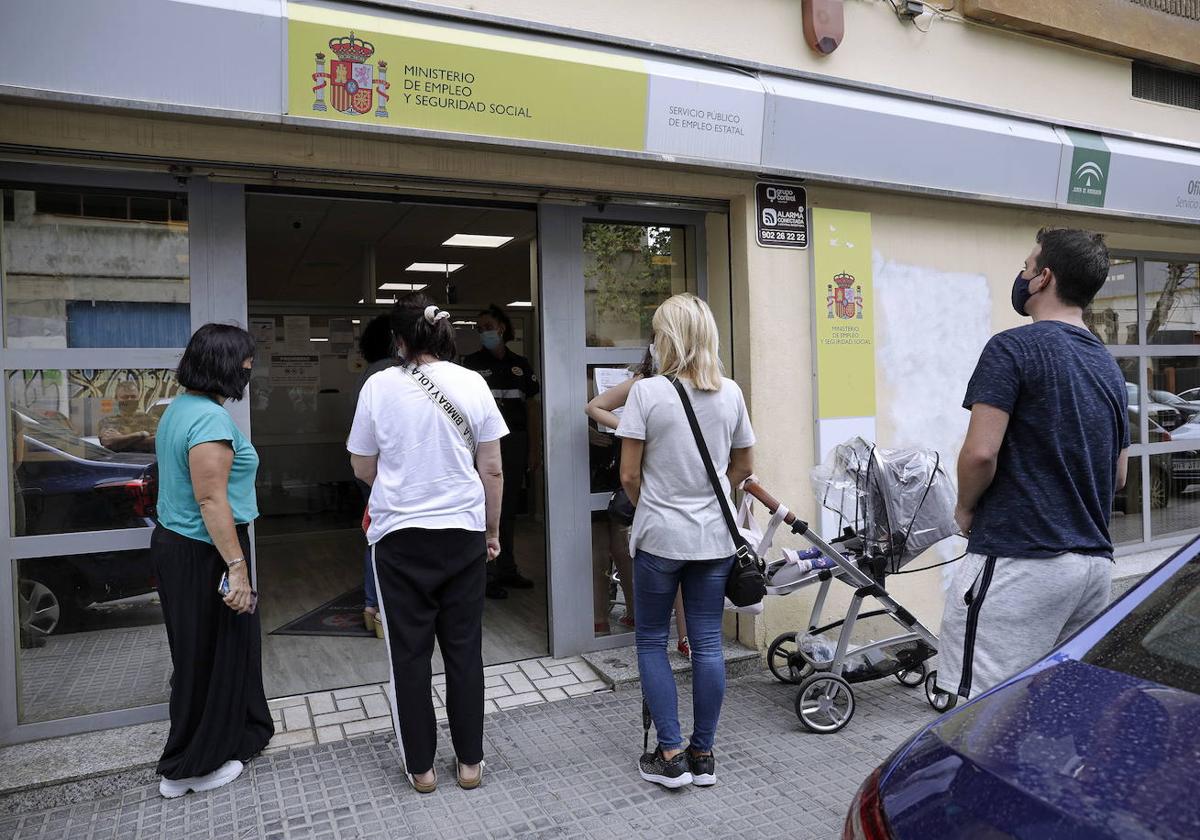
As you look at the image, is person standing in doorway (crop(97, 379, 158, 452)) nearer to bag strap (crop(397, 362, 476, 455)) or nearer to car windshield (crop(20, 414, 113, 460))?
car windshield (crop(20, 414, 113, 460))

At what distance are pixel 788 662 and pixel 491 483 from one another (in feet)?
7.18

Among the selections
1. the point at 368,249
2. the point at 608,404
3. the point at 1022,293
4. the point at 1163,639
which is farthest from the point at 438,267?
the point at 1163,639

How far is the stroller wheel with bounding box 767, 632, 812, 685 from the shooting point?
470 centimetres

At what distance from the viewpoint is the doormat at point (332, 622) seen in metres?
5.61

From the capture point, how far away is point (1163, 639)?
6.37 feet

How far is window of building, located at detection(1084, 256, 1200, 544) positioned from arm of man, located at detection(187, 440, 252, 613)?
6610 mm

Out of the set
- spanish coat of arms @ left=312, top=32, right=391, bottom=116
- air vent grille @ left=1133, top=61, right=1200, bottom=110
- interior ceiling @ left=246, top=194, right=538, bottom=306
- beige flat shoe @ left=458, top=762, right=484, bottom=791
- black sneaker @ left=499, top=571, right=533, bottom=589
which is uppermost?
air vent grille @ left=1133, top=61, right=1200, bottom=110

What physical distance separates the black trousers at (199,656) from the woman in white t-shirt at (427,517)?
2.12ft

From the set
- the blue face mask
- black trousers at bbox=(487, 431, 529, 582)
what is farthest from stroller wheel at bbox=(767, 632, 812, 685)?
the blue face mask

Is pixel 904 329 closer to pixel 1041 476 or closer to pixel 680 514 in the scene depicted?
pixel 680 514

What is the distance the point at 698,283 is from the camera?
5383mm

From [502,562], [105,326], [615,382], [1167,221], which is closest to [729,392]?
[615,382]

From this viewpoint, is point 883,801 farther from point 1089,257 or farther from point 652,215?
point 652,215

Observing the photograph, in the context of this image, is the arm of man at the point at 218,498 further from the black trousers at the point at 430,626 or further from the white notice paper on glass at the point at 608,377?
the white notice paper on glass at the point at 608,377
